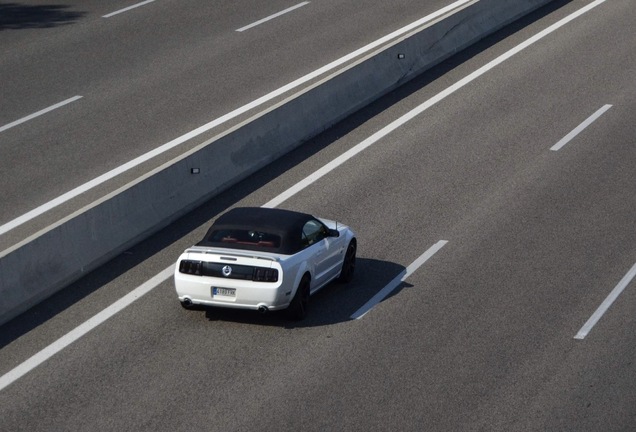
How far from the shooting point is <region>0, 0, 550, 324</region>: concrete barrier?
16625 millimetres

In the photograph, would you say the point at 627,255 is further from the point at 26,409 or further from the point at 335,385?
the point at 26,409

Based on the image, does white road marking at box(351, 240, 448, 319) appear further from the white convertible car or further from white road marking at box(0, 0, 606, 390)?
the white convertible car

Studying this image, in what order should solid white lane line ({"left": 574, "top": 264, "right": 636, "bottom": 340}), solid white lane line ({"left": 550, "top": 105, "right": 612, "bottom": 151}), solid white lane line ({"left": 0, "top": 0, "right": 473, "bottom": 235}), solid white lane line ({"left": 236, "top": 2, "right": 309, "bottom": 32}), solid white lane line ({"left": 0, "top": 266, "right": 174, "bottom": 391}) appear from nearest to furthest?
solid white lane line ({"left": 0, "top": 266, "right": 174, "bottom": 391}), solid white lane line ({"left": 574, "top": 264, "right": 636, "bottom": 340}), solid white lane line ({"left": 0, "top": 0, "right": 473, "bottom": 235}), solid white lane line ({"left": 550, "top": 105, "right": 612, "bottom": 151}), solid white lane line ({"left": 236, "top": 2, "right": 309, "bottom": 32})

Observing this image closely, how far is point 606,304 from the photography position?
16609 mm

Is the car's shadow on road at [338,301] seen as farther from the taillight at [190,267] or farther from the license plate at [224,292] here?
the taillight at [190,267]

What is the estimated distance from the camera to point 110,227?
18219 millimetres

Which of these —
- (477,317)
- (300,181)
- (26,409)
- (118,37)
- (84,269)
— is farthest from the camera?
(118,37)

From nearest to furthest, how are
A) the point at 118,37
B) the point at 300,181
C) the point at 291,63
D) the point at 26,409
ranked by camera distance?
the point at 26,409 → the point at 300,181 → the point at 291,63 → the point at 118,37

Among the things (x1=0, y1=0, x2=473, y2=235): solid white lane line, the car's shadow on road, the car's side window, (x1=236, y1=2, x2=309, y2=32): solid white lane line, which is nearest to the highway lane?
the car's shadow on road

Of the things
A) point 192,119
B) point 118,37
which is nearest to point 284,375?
point 192,119

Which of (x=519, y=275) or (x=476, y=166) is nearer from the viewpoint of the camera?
(x=519, y=275)

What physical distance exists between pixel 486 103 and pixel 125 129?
7.94 metres

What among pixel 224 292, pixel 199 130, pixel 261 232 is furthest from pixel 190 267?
pixel 199 130

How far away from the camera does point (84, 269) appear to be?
57.5 ft
